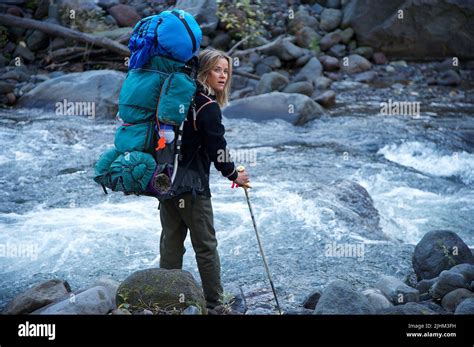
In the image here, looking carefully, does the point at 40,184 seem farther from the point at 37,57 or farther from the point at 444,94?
the point at 444,94

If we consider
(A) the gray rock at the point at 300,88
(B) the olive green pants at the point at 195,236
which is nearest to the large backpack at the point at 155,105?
(B) the olive green pants at the point at 195,236

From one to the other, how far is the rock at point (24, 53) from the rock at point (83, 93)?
2961 mm

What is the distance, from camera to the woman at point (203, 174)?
162 inches

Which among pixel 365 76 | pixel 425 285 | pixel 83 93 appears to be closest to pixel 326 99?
pixel 365 76

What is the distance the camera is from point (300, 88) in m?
13.9

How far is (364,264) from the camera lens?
623 cm

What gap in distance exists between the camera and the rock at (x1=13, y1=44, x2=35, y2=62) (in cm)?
1492

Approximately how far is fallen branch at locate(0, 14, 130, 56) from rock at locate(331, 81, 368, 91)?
5.20 m

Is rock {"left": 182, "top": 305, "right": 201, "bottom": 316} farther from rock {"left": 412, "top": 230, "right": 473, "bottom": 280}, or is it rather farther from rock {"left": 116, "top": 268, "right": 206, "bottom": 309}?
rock {"left": 412, "top": 230, "right": 473, "bottom": 280}

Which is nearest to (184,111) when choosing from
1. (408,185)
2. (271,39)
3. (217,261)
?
(217,261)

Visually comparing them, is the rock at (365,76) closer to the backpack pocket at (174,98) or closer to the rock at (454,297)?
the rock at (454,297)

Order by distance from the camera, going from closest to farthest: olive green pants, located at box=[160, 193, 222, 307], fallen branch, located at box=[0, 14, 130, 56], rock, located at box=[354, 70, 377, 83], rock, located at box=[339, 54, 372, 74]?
olive green pants, located at box=[160, 193, 222, 307], fallen branch, located at box=[0, 14, 130, 56], rock, located at box=[354, 70, 377, 83], rock, located at box=[339, 54, 372, 74]

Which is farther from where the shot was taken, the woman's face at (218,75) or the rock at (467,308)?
the woman's face at (218,75)
